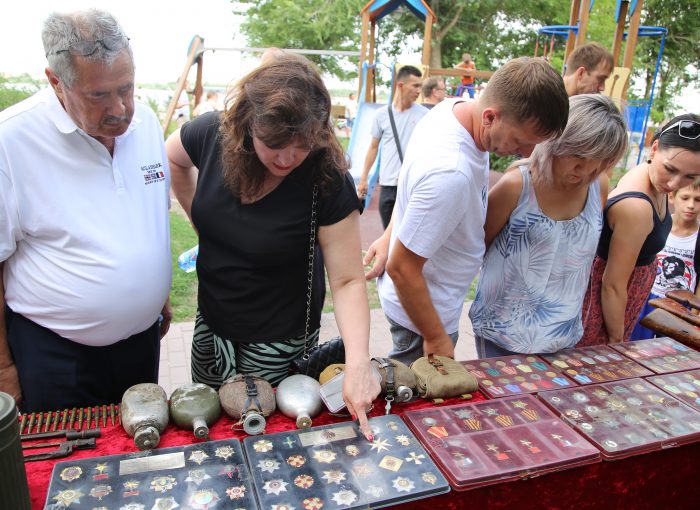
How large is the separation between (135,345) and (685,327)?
6.59ft

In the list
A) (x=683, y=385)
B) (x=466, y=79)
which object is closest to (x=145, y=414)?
(x=683, y=385)

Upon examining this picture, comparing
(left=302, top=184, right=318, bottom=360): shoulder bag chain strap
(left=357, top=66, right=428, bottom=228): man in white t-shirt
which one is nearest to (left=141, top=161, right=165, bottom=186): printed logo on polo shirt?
(left=302, top=184, right=318, bottom=360): shoulder bag chain strap

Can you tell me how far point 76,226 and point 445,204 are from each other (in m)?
0.98

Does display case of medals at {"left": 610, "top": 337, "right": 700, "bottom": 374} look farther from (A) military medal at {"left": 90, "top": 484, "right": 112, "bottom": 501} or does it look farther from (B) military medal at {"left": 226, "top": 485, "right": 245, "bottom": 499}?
(A) military medal at {"left": 90, "top": 484, "right": 112, "bottom": 501}

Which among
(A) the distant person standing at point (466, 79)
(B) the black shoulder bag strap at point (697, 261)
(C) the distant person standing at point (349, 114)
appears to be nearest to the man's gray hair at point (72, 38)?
(B) the black shoulder bag strap at point (697, 261)

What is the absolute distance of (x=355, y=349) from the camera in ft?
4.54

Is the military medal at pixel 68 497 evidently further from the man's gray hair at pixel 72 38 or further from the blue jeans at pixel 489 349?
the blue jeans at pixel 489 349

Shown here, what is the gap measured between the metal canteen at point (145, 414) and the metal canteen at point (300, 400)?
0.92 feet

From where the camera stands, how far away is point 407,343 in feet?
6.31

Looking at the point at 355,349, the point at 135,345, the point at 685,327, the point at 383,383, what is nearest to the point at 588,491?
the point at 383,383

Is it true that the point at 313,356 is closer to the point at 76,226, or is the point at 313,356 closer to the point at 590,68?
the point at 76,226

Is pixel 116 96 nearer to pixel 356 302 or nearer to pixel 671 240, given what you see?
pixel 356 302

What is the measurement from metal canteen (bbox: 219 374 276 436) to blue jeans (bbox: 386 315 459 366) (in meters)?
0.68

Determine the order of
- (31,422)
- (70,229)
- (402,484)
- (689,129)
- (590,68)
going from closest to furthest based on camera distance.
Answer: (402,484), (31,422), (70,229), (689,129), (590,68)
